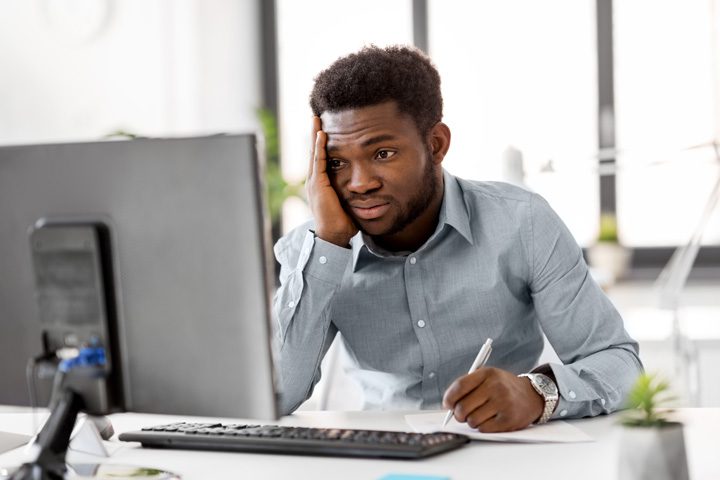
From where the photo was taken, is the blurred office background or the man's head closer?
the man's head

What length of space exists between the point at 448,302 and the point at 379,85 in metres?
0.39

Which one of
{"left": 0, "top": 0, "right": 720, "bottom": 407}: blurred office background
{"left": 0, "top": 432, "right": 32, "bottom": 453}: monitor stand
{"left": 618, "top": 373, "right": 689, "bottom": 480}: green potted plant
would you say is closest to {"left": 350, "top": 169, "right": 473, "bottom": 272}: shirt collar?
{"left": 0, "top": 432, "right": 32, "bottom": 453}: monitor stand

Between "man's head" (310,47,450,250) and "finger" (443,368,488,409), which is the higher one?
"man's head" (310,47,450,250)

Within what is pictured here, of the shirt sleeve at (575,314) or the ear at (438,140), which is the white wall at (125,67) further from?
the shirt sleeve at (575,314)

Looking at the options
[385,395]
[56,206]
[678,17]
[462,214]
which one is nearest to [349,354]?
[385,395]

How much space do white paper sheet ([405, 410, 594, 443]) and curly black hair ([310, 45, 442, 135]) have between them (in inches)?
20.8

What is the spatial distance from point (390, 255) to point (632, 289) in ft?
8.01

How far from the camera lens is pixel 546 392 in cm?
139

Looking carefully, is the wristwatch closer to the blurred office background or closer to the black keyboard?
the black keyboard

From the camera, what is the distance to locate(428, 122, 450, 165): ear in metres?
1.74

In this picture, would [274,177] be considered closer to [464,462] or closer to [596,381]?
[596,381]

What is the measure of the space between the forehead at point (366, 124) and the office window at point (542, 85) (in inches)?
97.2

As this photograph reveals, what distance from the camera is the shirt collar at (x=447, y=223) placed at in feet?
5.62

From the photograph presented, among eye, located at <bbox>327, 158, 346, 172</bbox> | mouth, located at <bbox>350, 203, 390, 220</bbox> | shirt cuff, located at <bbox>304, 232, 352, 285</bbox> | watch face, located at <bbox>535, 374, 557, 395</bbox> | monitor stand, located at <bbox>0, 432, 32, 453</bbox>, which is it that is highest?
eye, located at <bbox>327, 158, 346, 172</bbox>
